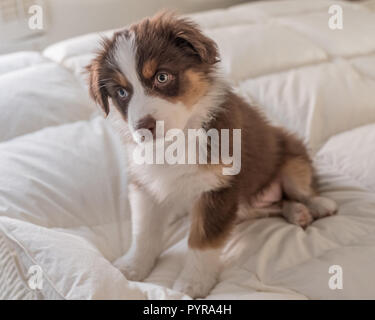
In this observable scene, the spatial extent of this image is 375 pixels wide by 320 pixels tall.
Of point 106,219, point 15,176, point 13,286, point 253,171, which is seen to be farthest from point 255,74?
point 13,286

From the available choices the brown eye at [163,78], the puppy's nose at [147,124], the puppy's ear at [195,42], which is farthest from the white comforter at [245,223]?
the puppy's ear at [195,42]

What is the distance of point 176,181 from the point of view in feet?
6.87

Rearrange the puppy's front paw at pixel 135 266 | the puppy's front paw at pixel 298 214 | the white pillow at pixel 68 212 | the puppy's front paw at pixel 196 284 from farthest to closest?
1. the puppy's front paw at pixel 298 214
2. the puppy's front paw at pixel 135 266
3. the puppy's front paw at pixel 196 284
4. the white pillow at pixel 68 212

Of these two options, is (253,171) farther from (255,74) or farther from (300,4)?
(300,4)

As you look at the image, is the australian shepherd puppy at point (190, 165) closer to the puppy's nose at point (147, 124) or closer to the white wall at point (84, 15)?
the puppy's nose at point (147, 124)

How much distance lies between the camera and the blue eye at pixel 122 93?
74.2 inches

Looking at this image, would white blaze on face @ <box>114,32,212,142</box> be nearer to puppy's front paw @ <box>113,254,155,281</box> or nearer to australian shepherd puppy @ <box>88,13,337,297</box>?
australian shepherd puppy @ <box>88,13,337,297</box>

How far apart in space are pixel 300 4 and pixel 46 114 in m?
2.62

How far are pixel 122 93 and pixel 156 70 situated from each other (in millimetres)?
179

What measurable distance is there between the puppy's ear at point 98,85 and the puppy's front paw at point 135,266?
0.64 m

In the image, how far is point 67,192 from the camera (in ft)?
7.75

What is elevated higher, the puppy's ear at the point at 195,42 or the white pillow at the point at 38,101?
the puppy's ear at the point at 195,42

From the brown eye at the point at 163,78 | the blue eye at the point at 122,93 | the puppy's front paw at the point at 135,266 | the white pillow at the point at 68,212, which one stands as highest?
the brown eye at the point at 163,78

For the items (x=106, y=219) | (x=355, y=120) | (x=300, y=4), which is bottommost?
(x=106, y=219)
